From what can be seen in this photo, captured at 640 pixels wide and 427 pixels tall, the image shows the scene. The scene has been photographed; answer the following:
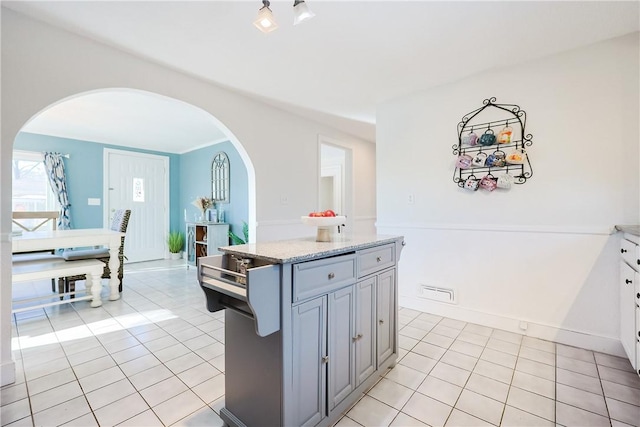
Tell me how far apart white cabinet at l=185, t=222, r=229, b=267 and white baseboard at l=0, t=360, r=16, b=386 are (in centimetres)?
294

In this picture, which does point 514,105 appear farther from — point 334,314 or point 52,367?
point 52,367

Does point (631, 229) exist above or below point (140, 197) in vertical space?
below

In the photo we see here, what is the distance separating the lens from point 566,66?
2.25m

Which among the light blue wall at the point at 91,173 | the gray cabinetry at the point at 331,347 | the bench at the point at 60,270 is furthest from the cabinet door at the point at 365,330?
the light blue wall at the point at 91,173

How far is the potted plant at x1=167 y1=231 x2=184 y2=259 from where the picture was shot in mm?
5930

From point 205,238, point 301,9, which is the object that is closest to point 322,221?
point 301,9

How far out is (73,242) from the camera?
114 inches

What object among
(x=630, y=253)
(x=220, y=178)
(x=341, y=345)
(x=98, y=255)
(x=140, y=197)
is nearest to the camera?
(x=341, y=345)

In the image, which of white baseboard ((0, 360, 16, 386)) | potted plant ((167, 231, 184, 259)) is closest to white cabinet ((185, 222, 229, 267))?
potted plant ((167, 231, 184, 259))

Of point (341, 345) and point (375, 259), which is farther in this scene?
point (375, 259)

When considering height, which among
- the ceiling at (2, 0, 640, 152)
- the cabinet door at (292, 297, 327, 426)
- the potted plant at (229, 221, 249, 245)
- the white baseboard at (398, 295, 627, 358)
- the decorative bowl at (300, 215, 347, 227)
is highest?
the ceiling at (2, 0, 640, 152)

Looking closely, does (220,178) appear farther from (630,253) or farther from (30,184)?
(630,253)

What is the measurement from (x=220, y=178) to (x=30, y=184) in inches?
115

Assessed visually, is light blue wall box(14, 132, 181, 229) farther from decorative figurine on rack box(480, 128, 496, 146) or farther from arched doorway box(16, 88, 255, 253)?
decorative figurine on rack box(480, 128, 496, 146)
